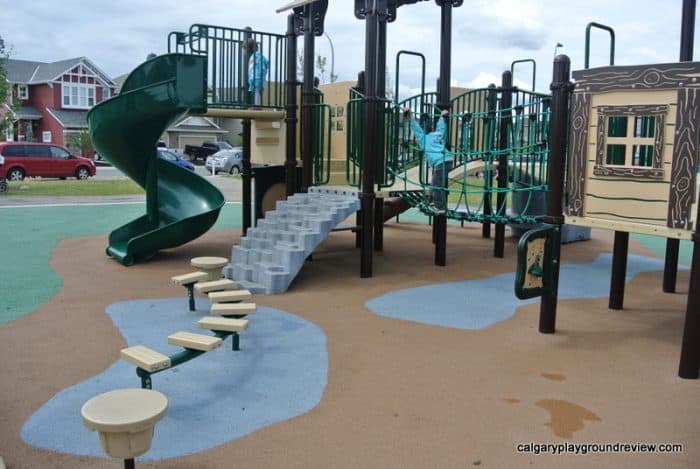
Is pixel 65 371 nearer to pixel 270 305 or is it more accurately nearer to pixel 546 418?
pixel 270 305

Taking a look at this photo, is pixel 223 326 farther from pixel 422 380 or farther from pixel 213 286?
pixel 422 380

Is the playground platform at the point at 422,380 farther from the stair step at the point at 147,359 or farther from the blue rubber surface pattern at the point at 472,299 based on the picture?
the stair step at the point at 147,359

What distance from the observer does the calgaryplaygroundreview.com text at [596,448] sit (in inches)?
149

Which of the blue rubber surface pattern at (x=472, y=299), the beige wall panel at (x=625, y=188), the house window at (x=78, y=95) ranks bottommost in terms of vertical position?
the blue rubber surface pattern at (x=472, y=299)

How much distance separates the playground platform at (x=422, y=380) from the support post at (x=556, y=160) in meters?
0.26

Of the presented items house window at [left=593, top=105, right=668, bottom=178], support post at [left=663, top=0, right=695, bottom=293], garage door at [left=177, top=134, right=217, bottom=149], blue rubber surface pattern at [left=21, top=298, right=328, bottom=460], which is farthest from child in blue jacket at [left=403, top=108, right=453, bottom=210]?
garage door at [left=177, top=134, right=217, bottom=149]

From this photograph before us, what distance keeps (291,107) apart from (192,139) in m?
49.0

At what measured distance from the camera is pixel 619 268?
7.05 metres

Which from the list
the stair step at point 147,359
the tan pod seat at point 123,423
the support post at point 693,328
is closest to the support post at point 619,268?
the support post at point 693,328

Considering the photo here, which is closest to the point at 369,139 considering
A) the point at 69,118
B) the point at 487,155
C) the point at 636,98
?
the point at 487,155

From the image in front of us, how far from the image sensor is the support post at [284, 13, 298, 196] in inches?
414

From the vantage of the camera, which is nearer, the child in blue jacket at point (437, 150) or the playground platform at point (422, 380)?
the playground platform at point (422, 380)

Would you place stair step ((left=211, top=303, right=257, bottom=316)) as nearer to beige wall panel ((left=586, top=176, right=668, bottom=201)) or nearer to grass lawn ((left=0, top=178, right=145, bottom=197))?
beige wall panel ((left=586, top=176, right=668, bottom=201))

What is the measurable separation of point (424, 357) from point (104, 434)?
2.92 m
